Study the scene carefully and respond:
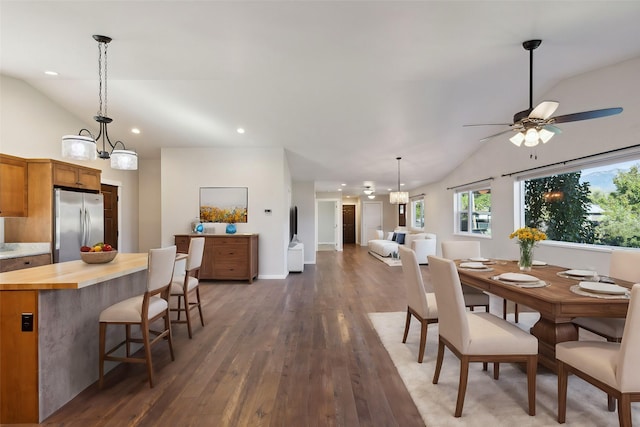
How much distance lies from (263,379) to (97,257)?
5.54 feet

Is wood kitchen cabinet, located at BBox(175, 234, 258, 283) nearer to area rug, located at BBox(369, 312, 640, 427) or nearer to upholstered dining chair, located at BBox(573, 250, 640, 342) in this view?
area rug, located at BBox(369, 312, 640, 427)

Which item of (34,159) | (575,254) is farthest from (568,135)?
(34,159)

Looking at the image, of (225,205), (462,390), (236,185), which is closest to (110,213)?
(225,205)

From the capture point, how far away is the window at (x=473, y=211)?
253 inches

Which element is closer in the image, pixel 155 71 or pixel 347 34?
pixel 347 34

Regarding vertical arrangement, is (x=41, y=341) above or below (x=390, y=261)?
above

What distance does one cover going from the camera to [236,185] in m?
5.99

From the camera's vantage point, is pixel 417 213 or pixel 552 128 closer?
pixel 552 128

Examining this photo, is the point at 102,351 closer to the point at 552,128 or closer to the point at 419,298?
the point at 419,298

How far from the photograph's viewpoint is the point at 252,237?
560 centimetres

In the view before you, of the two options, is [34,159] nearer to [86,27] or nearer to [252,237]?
[86,27]

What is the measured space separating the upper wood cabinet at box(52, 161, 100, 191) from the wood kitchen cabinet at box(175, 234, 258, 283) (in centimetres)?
159

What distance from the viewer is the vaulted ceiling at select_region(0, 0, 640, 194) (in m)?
2.37

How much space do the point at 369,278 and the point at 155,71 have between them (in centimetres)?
488
